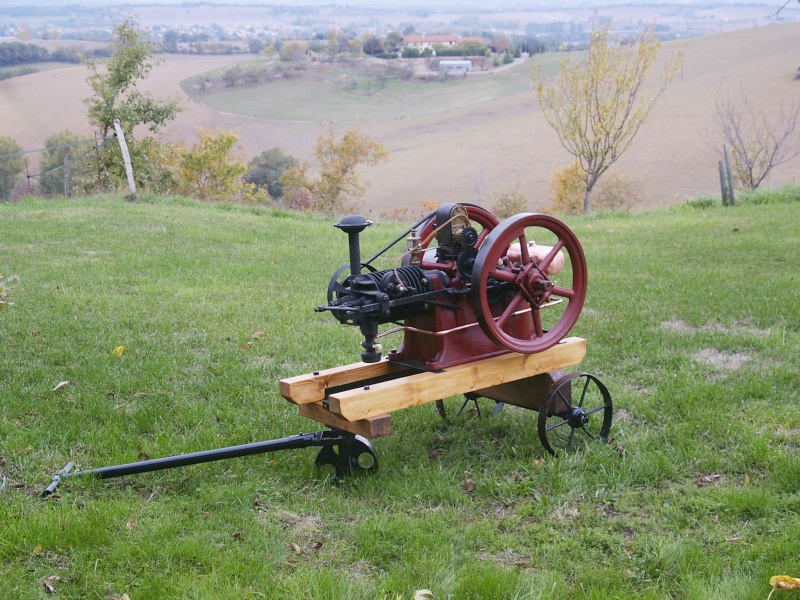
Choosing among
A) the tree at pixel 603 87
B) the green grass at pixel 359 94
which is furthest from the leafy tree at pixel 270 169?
the tree at pixel 603 87

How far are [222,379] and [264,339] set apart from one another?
3.38ft

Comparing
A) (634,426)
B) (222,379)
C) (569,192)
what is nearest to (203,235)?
(222,379)

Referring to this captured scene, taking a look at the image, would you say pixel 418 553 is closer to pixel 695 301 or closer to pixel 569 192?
pixel 695 301

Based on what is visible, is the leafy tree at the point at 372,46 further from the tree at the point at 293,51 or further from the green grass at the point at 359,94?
the tree at the point at 293,51

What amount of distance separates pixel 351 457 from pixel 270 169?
52.2m

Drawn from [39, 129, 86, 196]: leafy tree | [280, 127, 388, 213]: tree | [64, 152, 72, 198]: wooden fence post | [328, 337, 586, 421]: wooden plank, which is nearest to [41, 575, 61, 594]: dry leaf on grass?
A: [328, 337, 586, 421]: wooden plank

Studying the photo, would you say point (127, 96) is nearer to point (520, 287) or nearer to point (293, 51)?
point (520, 287)

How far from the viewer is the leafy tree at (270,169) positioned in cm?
5338

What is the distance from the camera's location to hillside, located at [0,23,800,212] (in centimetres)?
3453

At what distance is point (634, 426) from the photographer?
15.5 feet

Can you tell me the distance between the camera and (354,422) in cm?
387

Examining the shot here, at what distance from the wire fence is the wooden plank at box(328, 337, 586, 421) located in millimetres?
13858

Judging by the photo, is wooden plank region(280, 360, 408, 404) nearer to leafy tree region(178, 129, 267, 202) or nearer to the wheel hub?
the wheel hub

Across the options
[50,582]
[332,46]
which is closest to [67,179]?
[50,582]
